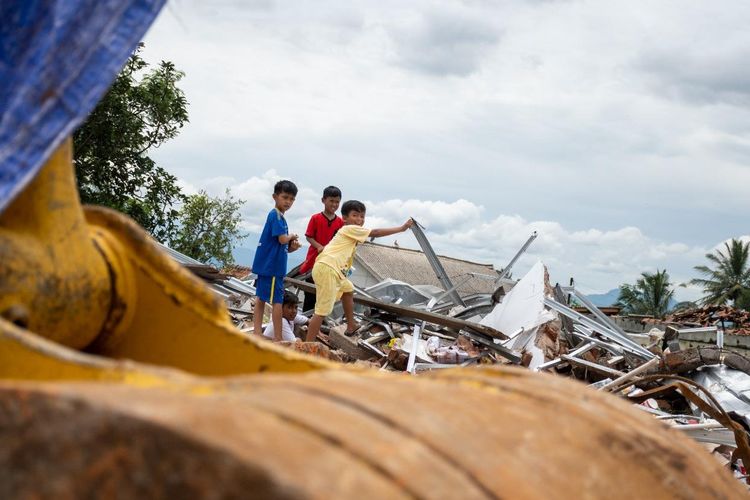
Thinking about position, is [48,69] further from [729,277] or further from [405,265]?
[729,277]

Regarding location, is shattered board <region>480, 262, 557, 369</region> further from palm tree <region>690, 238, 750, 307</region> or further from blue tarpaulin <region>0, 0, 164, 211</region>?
palm tree <region>690, 238, 750, 307</region>

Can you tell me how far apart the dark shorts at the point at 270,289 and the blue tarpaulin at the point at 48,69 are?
631 cm

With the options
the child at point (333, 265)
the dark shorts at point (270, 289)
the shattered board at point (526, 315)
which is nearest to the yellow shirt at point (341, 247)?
the child at point (333, 265)

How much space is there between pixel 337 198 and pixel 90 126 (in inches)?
319

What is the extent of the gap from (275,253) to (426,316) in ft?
8.32

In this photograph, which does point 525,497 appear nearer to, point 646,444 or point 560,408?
point 560,408

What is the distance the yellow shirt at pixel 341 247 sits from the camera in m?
8.45

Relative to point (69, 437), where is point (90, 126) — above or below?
above

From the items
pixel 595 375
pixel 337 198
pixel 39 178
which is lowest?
pixel 595 375

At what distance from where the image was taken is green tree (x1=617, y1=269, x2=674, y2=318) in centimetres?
5446

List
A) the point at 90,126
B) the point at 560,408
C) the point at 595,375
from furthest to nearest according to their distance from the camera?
1. the point at 90,126
2. the point at 595,375
3. the point at 560,408

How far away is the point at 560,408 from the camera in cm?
167

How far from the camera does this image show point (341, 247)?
28.0 feet

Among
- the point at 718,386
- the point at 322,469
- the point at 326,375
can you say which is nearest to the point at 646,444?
the point at 326,375
